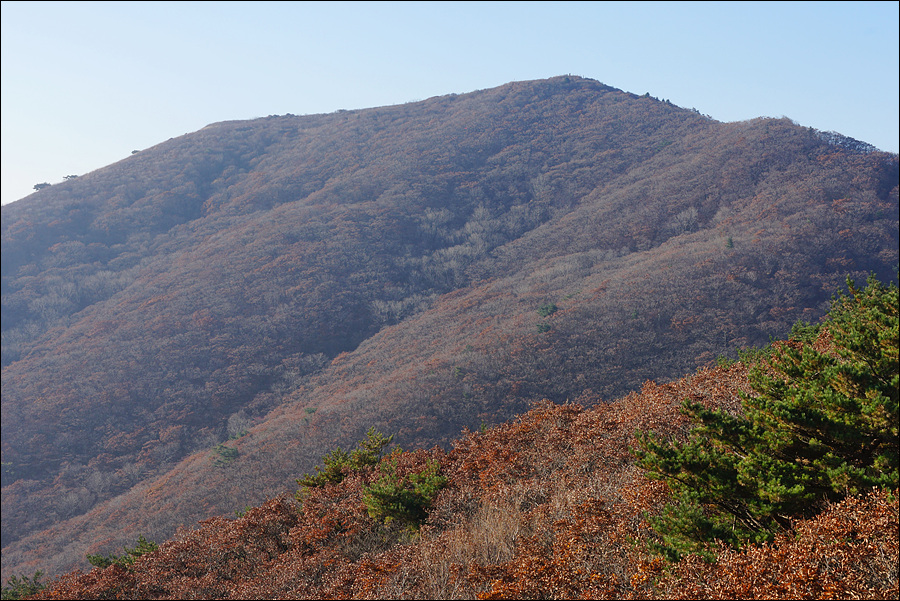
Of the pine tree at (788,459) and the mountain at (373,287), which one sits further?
the mountain at (373,287)

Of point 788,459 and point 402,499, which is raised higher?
point 788,459

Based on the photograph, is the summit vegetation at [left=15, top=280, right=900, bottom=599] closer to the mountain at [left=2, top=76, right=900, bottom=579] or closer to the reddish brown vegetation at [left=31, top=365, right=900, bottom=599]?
the reddish brown vegetation at [left=31, top=365, right=900, bottom=599]

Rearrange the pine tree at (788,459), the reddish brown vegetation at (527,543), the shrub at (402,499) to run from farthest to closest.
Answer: the shrub at (402,499), the pine tree at (788,459), the reddish brown vegetation at (527,543)

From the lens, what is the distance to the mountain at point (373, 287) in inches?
988

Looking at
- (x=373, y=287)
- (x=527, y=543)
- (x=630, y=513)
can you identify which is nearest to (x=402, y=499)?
(x=527, y=543)

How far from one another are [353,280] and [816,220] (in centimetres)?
3354

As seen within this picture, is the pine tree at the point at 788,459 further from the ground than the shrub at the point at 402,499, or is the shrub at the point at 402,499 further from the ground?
the pine tree at the point at 788,459

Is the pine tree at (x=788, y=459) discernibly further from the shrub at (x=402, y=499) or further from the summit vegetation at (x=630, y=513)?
the shrub at (x=402, y=499)

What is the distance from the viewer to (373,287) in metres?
43.4

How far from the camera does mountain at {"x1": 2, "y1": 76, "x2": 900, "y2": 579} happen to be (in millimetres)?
25094

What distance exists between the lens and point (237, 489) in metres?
21.6

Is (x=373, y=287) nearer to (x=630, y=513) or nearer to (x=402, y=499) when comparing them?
(x=402, y=499)

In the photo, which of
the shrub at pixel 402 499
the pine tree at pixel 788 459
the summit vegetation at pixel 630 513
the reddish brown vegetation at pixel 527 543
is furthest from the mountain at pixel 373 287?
the pine tree at pixel 788 459

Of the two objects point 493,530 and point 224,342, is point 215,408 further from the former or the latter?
point 493,530
